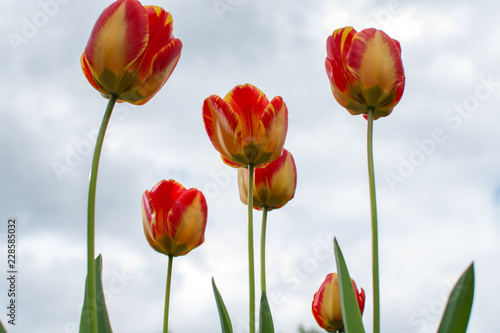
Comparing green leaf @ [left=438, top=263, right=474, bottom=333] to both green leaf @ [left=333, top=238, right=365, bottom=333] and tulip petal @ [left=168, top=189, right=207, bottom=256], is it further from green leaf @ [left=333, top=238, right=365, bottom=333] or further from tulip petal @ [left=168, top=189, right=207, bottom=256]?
tulip petal @ [left=168, top=189, right=207, bottom=256]

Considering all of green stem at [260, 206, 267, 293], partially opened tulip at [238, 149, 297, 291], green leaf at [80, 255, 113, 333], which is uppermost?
partially opened tulip at [238, 149, 297, 291]

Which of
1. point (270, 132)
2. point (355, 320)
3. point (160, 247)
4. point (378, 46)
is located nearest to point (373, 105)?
point (378, 46)

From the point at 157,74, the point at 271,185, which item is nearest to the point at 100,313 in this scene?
the point at 157,74

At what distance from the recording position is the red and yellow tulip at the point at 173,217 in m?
1.65

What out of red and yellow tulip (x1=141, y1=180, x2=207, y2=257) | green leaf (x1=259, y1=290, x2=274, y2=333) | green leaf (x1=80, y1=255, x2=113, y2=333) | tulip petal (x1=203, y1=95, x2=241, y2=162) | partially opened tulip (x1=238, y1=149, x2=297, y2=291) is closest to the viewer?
green leaf (x1=80, y1=255, x2=113, y2=333)

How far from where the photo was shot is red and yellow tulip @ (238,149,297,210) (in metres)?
1.82

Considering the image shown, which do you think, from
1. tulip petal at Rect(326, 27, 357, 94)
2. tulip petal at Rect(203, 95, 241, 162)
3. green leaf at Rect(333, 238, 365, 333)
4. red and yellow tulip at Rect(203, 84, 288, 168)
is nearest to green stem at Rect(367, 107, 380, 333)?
green leaf at Rect(333, 238, 365, 333)

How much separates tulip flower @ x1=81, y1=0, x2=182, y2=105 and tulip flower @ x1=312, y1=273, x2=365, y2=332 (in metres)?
1.05

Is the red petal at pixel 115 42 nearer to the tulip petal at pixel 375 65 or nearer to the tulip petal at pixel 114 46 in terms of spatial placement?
the tulip petal at pixel 114 46

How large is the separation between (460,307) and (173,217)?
0.91 meters

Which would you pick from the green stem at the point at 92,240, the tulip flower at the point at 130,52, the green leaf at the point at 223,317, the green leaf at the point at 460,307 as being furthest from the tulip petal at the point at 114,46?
the green leaf at the point at 460,307

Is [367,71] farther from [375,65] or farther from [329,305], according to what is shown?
[329,305]

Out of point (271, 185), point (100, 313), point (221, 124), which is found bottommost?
point (100, 313)

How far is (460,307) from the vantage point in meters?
1.18
